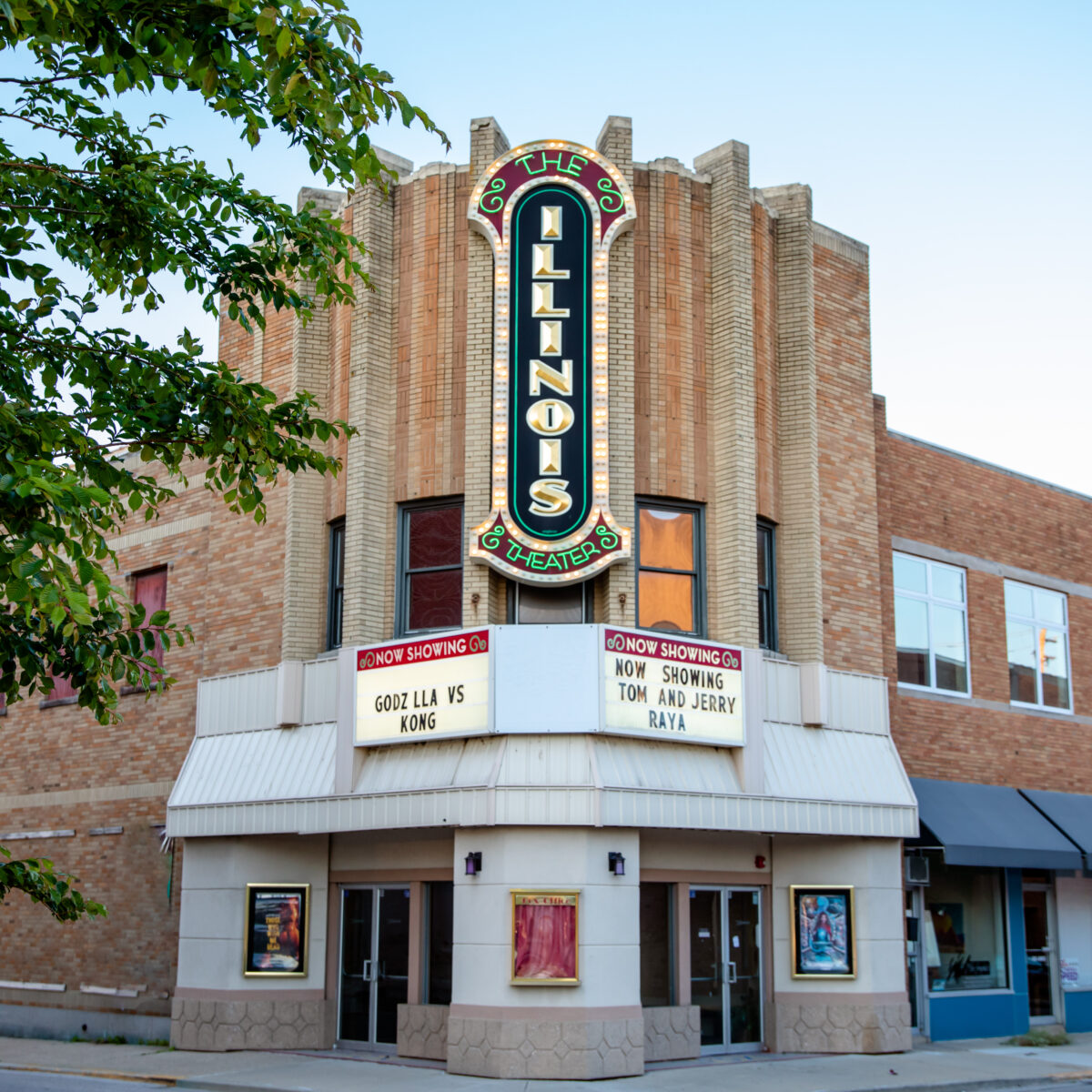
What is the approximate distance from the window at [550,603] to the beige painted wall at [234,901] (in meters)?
4.74

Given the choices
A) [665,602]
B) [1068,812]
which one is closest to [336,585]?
[665,602]

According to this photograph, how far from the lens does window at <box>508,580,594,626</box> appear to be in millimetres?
19141

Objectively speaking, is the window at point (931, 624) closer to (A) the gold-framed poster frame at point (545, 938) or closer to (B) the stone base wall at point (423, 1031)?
(A) the gold-framed poster frame at point (545, 938)

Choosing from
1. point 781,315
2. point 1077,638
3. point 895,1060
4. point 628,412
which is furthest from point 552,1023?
point 1077,638

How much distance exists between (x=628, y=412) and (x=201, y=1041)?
35.2 feet

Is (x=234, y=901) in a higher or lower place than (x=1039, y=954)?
higher

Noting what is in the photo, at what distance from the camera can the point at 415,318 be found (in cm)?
2055

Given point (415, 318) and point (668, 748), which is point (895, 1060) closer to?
point (668, 748)

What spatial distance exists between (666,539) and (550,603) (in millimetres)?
1937

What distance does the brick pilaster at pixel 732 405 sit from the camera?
19.5 m

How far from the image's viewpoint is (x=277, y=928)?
796 inches

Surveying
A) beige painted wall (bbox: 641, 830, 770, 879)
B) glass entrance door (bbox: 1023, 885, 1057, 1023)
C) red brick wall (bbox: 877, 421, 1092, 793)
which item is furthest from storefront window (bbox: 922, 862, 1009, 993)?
beige painted wall (bbox: 641, 830, 770, 879)

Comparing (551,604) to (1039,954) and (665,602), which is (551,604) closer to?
(665,602)

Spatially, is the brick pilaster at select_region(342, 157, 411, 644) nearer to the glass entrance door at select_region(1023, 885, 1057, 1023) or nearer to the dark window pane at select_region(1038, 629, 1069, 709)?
the glass entrance door at select_region(1023, 885, 1057, 1023)
